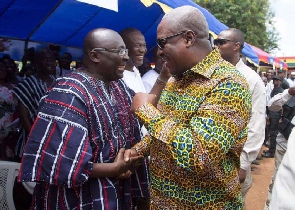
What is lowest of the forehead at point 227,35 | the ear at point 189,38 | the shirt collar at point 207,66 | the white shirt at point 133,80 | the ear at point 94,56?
the white shirt at point 133,80

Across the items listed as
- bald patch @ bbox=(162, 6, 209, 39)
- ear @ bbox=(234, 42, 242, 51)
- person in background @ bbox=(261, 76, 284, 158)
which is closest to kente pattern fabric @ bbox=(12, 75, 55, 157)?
ear @ bbox=(234, 42, 242, 51)

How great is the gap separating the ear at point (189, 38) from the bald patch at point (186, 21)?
0.06 ft

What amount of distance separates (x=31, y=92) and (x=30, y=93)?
0.05ft

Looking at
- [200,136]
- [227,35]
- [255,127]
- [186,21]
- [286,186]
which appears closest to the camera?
Answer: [286,186]

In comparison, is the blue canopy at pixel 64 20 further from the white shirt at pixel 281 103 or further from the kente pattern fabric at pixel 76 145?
the kente pattern fabric at pixel 76 145

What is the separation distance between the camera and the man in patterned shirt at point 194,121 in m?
1.35

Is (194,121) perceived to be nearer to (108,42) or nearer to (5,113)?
(108,42)

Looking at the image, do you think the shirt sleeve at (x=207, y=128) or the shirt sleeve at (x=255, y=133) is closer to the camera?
the shirt sleeve at (x=207, y=128)

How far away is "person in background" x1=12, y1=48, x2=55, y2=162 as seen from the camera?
3.05 meters

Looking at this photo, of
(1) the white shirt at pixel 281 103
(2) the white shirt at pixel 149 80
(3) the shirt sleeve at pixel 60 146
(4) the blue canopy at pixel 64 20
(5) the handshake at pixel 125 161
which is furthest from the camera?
(4) the blue canopy at pixel 64 20

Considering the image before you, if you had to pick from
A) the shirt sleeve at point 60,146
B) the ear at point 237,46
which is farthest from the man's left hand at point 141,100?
the ear at point 237,46

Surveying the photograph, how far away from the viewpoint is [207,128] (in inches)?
52.4

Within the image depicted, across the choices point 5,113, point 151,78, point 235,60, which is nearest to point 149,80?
point 151,78

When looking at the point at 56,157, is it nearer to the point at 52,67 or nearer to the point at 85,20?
the point at 52,67
